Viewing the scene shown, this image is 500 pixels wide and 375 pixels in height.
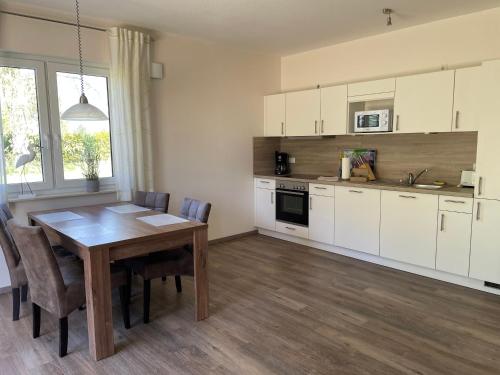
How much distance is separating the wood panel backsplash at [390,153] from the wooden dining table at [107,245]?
2.68 metres

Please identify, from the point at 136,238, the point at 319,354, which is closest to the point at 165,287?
the point at 136,238

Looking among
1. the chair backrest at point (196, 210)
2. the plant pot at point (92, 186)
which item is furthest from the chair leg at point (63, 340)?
the plant pot at point (92, 186)

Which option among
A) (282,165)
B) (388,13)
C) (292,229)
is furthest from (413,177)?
(282,165)

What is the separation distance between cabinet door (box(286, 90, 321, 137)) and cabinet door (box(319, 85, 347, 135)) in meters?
0.09

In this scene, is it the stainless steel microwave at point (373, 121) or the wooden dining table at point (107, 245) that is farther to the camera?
the stainless steel microwave at point (373, 121)

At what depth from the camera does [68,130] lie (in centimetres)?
382

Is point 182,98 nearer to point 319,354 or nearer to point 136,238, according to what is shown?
point 136,238

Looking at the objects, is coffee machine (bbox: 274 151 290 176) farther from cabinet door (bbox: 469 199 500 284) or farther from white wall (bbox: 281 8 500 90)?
cabinet door (bbox: 469 199 500 284)

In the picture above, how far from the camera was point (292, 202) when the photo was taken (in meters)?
5.02

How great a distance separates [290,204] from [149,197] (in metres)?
1.99

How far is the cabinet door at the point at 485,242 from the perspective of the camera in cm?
332

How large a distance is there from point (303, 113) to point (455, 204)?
2233 mm

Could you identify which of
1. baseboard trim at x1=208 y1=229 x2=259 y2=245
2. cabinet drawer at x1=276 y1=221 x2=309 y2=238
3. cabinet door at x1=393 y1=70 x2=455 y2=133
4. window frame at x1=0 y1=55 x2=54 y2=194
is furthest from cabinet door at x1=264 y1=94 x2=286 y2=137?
window frame at x1=0 y1=55 x2=54 y2=194

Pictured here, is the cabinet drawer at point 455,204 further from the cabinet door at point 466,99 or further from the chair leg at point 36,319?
the chair leg at point 36,319
